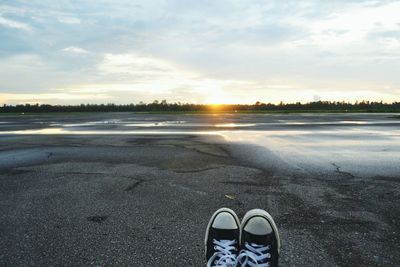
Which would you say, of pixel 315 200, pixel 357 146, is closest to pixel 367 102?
pixel 357 146

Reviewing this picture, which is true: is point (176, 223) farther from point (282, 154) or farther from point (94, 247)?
point (282, 154)

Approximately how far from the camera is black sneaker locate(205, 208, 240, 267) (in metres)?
2.59

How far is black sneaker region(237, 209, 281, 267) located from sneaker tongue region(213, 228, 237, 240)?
9 cm

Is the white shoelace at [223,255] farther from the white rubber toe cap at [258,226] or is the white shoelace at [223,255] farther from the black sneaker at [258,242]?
the white rubber toe cap at [258,226]

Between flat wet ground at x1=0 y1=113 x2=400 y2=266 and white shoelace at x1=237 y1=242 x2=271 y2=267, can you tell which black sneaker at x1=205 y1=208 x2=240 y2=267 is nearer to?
white shoelace at x1=237 y1=242 x2=271 y2=267

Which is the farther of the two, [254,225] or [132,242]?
[132,242]

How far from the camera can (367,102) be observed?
8844 centimetres

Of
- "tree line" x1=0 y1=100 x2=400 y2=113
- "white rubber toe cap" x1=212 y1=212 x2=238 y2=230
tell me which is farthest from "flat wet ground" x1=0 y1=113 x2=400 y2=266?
"tree line" x1=0 y1=100 x2=400 y2=113

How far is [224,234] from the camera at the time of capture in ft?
9.36

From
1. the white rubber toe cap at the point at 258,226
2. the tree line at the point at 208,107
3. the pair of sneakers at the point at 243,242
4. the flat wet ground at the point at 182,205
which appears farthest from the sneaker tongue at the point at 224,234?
the tree line at the point at 208,107

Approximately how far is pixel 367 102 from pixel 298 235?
95867 mm

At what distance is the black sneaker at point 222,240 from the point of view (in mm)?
2594

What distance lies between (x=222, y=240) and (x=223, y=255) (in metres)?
0.18

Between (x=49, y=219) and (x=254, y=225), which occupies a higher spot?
(x=254, y=225)
